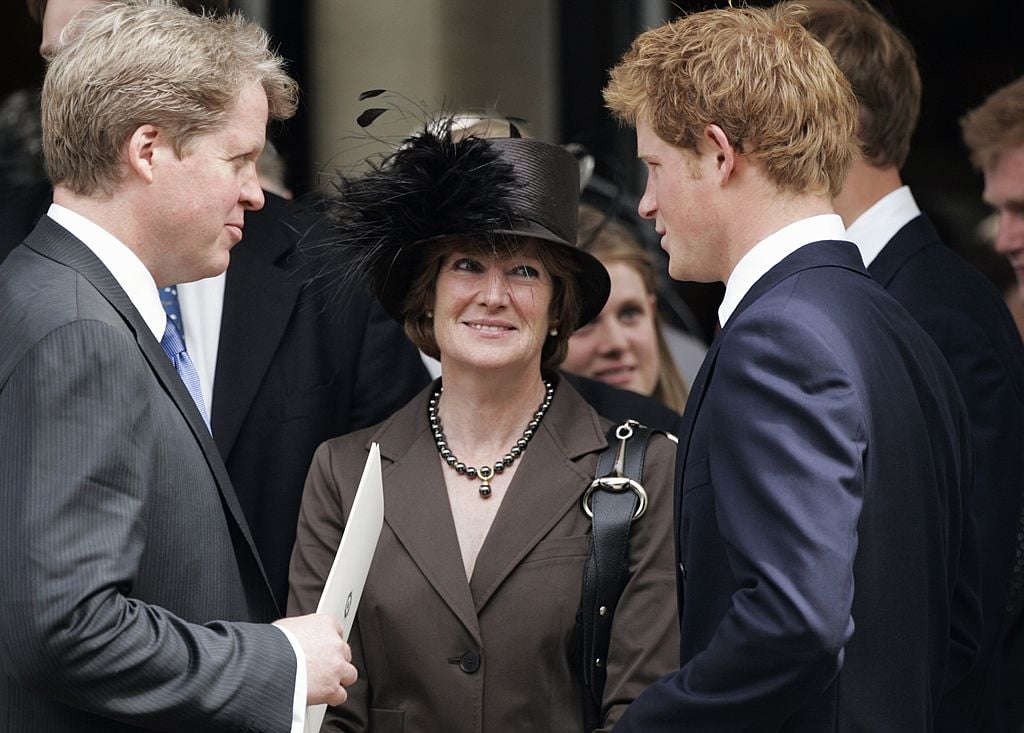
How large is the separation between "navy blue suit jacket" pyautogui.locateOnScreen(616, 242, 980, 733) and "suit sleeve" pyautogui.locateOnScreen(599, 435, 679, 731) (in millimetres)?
396

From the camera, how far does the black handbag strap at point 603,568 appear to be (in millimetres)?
2744

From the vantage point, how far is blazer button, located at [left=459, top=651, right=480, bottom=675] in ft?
9.10

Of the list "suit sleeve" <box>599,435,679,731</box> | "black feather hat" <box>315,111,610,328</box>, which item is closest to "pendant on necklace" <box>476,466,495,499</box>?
"suit sleeve" <box>599,435,679,731</box>

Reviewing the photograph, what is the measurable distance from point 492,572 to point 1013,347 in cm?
126

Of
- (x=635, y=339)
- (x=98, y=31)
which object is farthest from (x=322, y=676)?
(x=635, y=339)

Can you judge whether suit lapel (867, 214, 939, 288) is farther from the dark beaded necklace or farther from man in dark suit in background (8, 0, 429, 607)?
man in dark suit in background (8, 0, 429, 607)

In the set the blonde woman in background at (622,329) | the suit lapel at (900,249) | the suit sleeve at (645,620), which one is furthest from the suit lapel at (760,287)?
the blonde woman in background at (622,329)

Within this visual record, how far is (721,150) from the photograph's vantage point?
2.33 meters

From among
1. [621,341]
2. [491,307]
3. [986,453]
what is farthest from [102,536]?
[621,341]

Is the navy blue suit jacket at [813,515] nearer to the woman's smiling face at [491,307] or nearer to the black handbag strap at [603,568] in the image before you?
the black handbag strap at [603,568]

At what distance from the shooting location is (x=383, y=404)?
336 cm

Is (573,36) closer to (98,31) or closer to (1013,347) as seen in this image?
(1013,347)

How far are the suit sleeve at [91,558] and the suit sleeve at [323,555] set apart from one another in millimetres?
710

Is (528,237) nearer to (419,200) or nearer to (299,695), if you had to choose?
(419,200)
